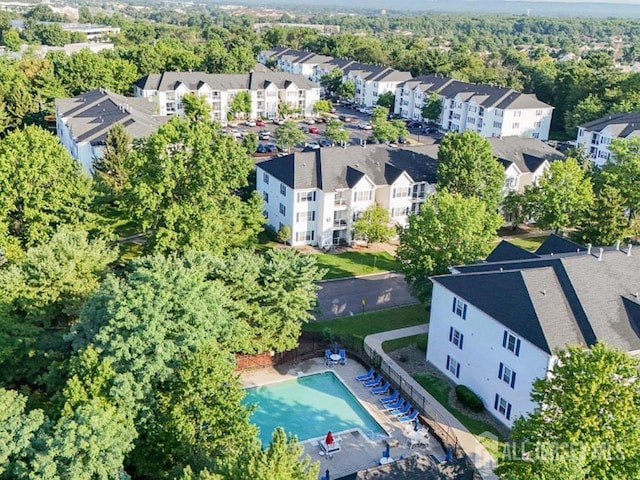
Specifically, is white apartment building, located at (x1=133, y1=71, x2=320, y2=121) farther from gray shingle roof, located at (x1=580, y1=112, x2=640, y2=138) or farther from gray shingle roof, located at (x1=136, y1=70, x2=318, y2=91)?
gray shingle roof, located at (x1=580, y1=112, x2=640, y2=138)

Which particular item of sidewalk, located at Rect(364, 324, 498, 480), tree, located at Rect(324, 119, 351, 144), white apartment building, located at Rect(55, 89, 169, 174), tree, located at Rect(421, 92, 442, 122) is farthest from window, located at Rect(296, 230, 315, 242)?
tree, located at Rect(421, 92, 442, 122)

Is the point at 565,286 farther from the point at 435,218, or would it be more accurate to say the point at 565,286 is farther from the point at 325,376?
the point at 325,376

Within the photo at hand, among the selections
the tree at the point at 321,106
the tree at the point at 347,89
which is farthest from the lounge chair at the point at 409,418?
the tree at the point at 347,89

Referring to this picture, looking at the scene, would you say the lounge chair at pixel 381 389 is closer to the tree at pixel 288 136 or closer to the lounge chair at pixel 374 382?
the lounge chair at pixel 374 382

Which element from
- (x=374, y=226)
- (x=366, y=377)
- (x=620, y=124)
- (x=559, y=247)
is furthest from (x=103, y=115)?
(x=620, y=124)

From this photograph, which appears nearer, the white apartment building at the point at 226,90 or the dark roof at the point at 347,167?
the dark roof at the point at 347,167

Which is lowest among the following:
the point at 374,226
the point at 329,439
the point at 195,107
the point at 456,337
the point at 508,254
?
the point at 329,439

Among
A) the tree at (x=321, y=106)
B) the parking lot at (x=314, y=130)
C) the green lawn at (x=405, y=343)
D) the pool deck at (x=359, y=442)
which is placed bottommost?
the pool deck at (x=359, y=442)

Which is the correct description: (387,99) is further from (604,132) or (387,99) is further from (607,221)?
(607,221)
